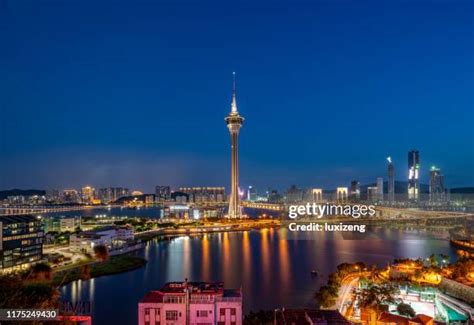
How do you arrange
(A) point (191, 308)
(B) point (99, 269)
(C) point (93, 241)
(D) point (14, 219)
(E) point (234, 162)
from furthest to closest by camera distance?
(E) point (234, 162), (C) point (93, 241), (D) point (14, 219), (B) point (99, 269), (A) point (191, 308)

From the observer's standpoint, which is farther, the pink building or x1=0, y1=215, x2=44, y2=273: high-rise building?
x1=0, y1=215, x2=44, y2=273: high-rise building

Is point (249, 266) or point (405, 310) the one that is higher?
point (405, 310)

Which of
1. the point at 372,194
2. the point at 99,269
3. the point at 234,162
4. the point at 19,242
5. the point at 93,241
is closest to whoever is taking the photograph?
the point at 99,269

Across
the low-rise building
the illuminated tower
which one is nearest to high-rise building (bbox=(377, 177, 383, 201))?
the illuminated tower

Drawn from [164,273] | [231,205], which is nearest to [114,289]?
[164,273]

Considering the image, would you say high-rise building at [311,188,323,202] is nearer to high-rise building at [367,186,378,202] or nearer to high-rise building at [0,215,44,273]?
high-rise building at [367,186,378,202]

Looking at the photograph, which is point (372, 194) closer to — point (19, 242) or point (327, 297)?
point (19, 242)

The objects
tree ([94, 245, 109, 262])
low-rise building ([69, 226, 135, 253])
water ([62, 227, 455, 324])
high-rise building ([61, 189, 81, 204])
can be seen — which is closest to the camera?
water ([62, 227, 455, 324])

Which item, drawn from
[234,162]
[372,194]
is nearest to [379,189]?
[372,194]
